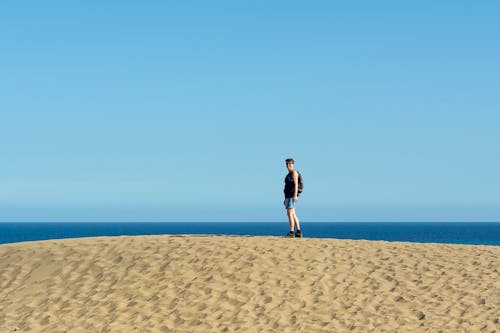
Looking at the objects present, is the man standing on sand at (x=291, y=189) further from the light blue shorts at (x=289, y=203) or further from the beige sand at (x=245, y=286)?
the beige sand at (x=245, y=286)

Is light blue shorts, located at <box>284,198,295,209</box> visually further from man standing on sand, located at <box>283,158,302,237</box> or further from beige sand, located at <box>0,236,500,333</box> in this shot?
Answer: beige sand, located at <box>0,236,500,333</box>

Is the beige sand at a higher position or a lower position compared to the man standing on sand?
lower

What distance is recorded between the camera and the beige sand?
17.6m

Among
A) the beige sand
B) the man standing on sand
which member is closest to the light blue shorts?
the man standing on sand

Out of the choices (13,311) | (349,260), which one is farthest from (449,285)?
(13,311)

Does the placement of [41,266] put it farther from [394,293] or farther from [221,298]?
[394,293]

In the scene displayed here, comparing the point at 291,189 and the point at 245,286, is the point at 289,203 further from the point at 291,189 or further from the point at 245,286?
the point at 245,286

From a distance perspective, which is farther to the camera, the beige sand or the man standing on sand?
the man standing on sand

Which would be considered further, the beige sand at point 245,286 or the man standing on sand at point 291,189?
the man standing on sand at point 291,189

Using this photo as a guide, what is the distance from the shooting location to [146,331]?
1720 cm

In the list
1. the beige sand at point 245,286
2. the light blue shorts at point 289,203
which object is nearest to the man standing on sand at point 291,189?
the light blue shorts at point 289,203

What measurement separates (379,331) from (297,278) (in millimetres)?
3497

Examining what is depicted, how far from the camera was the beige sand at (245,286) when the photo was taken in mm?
Answer: 17625

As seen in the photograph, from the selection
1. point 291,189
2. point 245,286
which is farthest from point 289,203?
point 245,286
